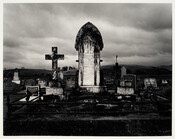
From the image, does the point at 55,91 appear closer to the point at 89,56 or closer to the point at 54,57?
the point at 54,57

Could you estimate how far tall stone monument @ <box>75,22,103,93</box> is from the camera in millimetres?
8438

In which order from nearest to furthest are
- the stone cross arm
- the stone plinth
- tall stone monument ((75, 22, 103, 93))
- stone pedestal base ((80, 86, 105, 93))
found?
the stone plinth < the stone cross arm < stone pedestal base ((80, 86, 105, 93)) < tall stone monument ((75, 22, 103, 93))

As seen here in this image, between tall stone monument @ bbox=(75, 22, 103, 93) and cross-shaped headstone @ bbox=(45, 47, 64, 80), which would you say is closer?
cross-shaped headstone @ bbox=(45, 47, 64, 80)

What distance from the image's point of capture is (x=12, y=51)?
7875mm

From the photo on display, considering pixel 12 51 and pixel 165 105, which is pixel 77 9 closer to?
pixel 12 51

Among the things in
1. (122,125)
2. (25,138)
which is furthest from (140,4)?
(25,138)

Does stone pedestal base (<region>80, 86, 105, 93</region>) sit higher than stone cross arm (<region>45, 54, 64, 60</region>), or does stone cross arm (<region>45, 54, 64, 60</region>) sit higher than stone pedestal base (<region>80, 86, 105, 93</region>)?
stone cross arm (<region>45, 54, 64, 60</region>)

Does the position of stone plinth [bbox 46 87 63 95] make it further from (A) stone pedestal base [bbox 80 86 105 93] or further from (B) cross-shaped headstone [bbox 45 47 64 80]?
(A) stone pedestal base [bbox 80 86 105 93]

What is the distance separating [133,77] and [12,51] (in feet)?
25.3

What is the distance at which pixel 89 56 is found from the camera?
334 inches

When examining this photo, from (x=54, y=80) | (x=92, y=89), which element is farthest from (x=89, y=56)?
(x=54, y=80)

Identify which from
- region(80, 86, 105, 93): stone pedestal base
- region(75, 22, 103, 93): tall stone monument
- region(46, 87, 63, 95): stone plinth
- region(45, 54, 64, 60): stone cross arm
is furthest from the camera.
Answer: region(75, 22, 103, 93): tall stone monument

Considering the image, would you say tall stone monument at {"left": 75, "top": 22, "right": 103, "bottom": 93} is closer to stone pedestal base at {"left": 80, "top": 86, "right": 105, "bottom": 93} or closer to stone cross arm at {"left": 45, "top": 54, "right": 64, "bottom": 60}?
stone pedestal base at {"left": 80, "top": 86, "right": 105, "bottom": 93}

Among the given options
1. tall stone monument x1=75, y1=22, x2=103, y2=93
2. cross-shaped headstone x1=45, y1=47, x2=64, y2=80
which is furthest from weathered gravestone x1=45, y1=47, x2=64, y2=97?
tall stone monument x1=75, y1=22, x2=103, y2=93
